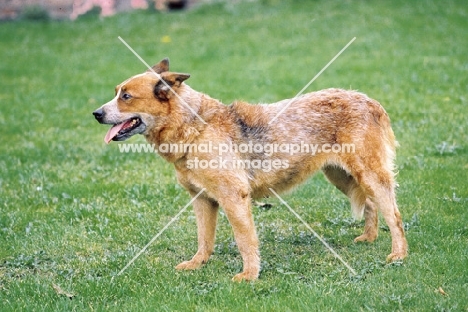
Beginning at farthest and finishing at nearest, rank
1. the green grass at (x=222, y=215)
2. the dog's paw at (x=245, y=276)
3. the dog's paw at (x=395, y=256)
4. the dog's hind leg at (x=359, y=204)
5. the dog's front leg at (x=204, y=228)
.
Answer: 1. the dog's hind leg at (x=359, y=204)
2. the dog's front leg at (x=204, y=228)
3. the dog's paw at (x=395, y=256)
4. the dog's paw at (x=245, y=276)
5. the green grass at (x=222, y=215)

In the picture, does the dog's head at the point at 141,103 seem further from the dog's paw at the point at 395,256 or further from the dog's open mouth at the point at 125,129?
the dog's paw at the point at 395,256

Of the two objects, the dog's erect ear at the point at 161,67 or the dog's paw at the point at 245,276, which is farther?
the dog's erect ear at the point at 161,67

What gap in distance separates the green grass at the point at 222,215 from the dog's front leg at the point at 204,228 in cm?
14

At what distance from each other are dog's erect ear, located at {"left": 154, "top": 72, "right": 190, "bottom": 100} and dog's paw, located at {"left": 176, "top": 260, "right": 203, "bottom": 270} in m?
1.52

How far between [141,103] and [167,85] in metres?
0.27

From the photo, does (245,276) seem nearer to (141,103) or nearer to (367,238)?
(367,238)

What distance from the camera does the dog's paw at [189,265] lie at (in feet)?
21.2

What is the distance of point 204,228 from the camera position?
6.66 meters

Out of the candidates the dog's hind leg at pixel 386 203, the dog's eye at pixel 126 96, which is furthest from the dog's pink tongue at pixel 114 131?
the dog's hind leg at pixel 386 203

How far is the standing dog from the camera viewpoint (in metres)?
6.16

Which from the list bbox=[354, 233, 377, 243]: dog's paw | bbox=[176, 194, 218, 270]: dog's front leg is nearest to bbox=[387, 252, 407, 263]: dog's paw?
bbox=[354, 233, 377, 243]: dog's paw

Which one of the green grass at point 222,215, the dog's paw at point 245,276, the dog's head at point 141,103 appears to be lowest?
the green grass at point 222,215

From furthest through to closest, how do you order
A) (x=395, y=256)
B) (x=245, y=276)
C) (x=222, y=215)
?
(x=222, y=215) < (x=395, y=256) < (x=245, y=276)

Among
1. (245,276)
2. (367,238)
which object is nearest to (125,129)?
(245,276)
